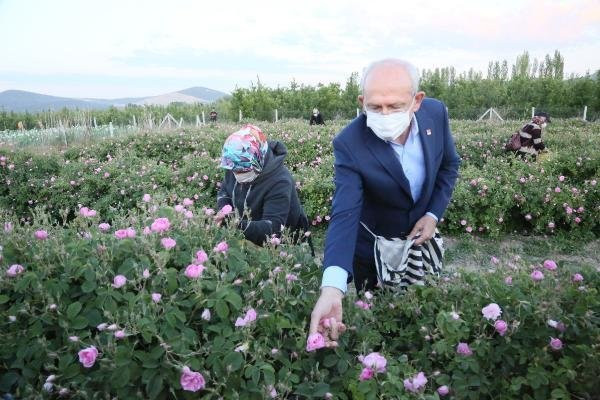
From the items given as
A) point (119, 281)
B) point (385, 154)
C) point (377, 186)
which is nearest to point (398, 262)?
point (377, 186)

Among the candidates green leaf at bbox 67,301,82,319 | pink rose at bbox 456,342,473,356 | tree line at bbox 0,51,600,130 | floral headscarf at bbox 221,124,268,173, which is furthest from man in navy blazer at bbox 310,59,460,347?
tree line at bbox 0,51,600,130

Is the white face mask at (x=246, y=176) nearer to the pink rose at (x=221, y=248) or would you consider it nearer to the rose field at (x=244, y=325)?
the rose field at (x=244, y=325)

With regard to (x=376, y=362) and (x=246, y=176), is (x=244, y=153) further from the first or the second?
(x=376, y=362)

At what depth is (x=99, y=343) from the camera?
4.14ft

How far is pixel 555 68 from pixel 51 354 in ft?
194

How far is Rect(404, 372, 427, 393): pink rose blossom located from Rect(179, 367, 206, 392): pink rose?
57cm

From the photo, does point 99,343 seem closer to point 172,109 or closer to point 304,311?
point 304,311

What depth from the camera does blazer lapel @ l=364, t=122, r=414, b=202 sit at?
6.35 feet

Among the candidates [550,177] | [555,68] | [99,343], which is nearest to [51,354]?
[99,343]

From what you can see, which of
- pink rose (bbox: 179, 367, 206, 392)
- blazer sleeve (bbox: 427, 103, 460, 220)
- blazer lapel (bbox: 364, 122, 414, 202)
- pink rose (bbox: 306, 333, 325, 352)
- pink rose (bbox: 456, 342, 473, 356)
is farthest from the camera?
blazer sleeve (bbox: 427, 103, 460, 220)

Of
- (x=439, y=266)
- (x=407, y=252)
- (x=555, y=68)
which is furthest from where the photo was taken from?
(x=555, y=68)

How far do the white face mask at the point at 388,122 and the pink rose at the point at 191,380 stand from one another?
1.14 metres

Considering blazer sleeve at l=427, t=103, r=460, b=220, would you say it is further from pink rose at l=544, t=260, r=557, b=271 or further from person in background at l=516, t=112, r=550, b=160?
person in background at l=516, t=112, r=550, b=160

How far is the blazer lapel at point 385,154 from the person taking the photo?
1.94 metres
